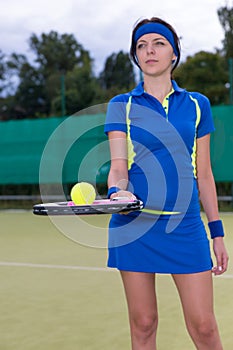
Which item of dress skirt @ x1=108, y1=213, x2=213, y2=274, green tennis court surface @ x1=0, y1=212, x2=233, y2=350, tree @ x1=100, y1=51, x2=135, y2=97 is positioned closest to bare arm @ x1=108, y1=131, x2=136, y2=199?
dress skirt @ x1=108, y1=213, x2=213, y2=274

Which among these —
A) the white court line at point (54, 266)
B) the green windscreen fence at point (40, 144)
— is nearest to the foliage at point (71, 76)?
the green windscreen fence at point (40, 144)

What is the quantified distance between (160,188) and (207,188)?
20 centimetres

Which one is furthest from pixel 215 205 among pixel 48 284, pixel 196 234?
pixel 48 284

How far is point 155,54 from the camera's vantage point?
7.68 feet

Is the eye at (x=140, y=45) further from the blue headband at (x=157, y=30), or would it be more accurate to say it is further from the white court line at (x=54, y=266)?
the white court line at (x=54, y=266)

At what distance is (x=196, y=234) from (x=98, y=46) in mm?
35564

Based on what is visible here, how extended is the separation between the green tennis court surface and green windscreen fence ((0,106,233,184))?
331 centimetres

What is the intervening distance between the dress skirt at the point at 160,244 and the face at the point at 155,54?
54 centimetres

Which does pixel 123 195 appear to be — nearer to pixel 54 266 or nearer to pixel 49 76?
pixel 54 266

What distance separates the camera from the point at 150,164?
2299mm

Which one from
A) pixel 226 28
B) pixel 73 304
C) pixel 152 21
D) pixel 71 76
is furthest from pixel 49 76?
pixel 152 21

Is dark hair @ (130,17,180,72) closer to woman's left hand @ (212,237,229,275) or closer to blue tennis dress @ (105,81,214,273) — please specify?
blue tennis dress @ (105,81,214,273)

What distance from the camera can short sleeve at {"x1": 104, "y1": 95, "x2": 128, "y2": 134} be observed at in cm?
232

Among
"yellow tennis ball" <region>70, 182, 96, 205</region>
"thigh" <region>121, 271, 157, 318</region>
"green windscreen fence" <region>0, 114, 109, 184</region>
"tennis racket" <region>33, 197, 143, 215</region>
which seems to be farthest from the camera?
"green windscreen fence" <region>0, 114, 109, 184</region>
